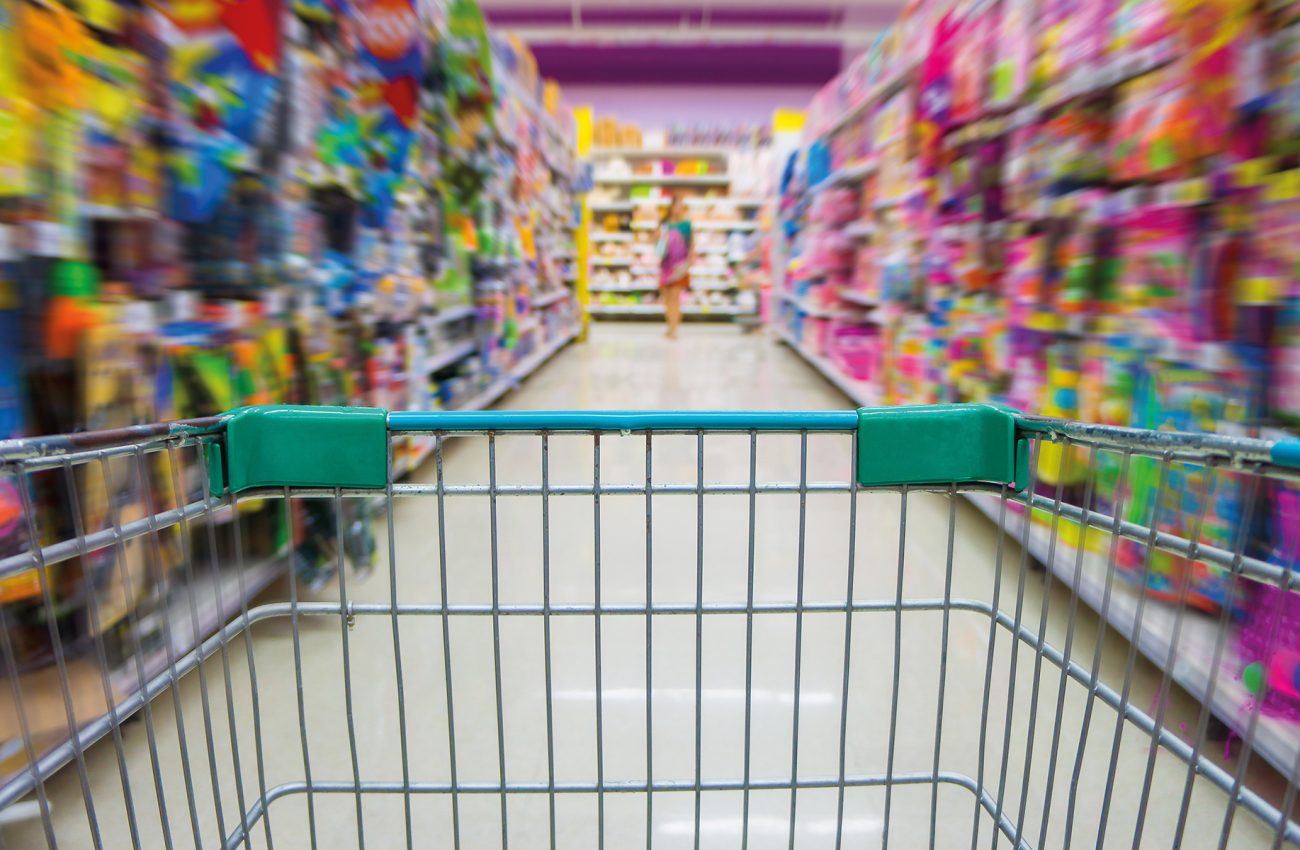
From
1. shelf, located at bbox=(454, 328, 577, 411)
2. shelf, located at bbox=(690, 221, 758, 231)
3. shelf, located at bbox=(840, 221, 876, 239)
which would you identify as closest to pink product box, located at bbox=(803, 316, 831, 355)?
shelf, located at bbox=(840, 221, 876, 239)

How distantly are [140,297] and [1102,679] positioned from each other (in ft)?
6.76

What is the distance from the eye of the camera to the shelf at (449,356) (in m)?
3.13

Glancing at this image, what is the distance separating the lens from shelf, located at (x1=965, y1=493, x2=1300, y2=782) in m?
1.18

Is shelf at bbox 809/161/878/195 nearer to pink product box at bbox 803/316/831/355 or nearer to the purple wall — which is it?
pink product box at bbox 803/316/831/355

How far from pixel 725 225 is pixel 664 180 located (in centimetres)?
111

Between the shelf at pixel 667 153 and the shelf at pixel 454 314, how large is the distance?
314 inches

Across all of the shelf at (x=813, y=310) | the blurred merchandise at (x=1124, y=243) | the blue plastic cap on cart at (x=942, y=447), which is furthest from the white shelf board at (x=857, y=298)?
the blue plastic cap on cart at (x=942, y=447)

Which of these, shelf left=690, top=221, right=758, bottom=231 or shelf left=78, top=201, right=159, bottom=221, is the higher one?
shelf left=690, top=221, right=758, bottom=231

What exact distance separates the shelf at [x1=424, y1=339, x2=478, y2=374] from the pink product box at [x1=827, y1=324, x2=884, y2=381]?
7.02 feet

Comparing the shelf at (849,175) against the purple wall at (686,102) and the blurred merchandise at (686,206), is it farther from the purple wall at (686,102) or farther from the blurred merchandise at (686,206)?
the purple wall at (686,102)

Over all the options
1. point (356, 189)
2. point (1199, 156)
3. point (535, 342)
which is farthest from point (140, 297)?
point (535, 342)

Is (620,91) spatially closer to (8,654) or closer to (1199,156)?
(1199,156)

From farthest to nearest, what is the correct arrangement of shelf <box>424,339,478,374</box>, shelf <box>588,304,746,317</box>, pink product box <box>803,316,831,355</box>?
shelf <box>588,304,746,317</box> < pink product box <box>803,316,831,355</box> < shelf <box>424,339,478,374</box>

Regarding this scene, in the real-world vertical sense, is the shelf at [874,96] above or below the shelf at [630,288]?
above
